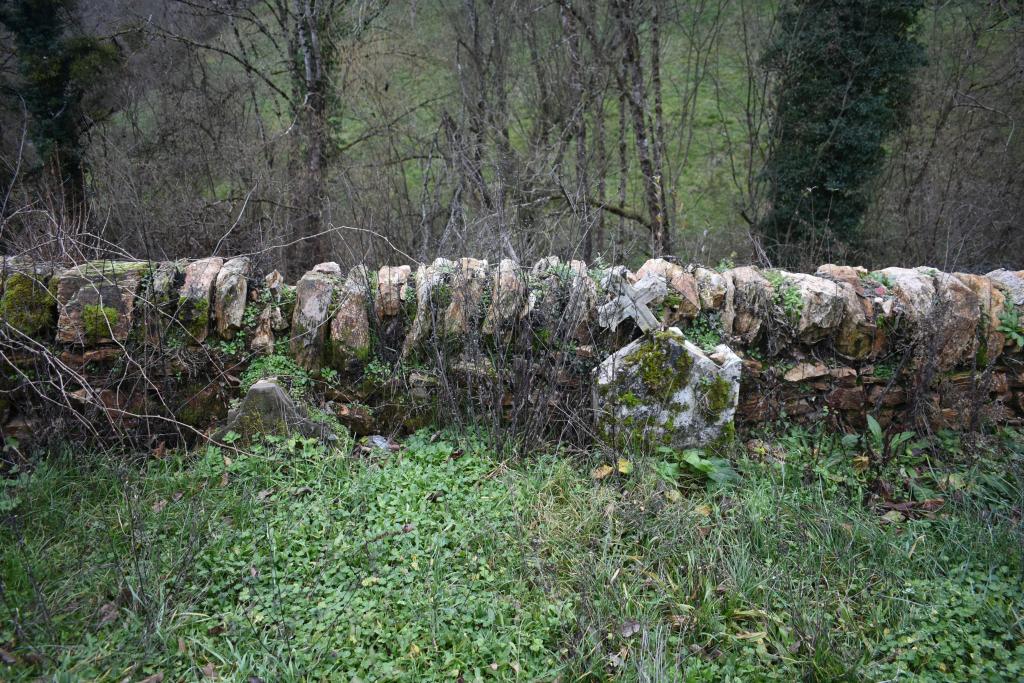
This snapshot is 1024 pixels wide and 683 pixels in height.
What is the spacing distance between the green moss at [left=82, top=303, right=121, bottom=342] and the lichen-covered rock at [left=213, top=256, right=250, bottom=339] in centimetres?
57

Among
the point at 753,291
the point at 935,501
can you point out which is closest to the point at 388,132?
the point at 753,291

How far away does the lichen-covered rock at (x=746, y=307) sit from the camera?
414 centimetres

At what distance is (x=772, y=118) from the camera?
10.2 metres

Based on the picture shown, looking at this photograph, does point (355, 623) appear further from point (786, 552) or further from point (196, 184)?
point (196, 184)

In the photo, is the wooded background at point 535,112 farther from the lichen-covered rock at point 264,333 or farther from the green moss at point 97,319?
the green moss at point 97,319

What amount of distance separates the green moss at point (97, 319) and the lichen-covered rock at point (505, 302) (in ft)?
7.50

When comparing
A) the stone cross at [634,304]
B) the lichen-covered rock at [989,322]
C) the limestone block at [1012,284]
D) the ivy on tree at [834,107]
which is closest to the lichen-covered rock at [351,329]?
the stone cross at [634,304]

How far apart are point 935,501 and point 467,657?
278 centimetres

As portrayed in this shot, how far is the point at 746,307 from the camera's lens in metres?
4.16

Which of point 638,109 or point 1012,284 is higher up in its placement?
point 638,109

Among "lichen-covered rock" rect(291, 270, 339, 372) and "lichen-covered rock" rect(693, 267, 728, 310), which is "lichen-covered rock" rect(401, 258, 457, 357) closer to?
"lichen-covered rock" rect(291, 270, 339, 372)

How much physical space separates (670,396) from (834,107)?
26.3 ft

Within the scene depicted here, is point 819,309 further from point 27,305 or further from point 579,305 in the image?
point 27,305

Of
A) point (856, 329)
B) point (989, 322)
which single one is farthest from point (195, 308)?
point (989, 322)
